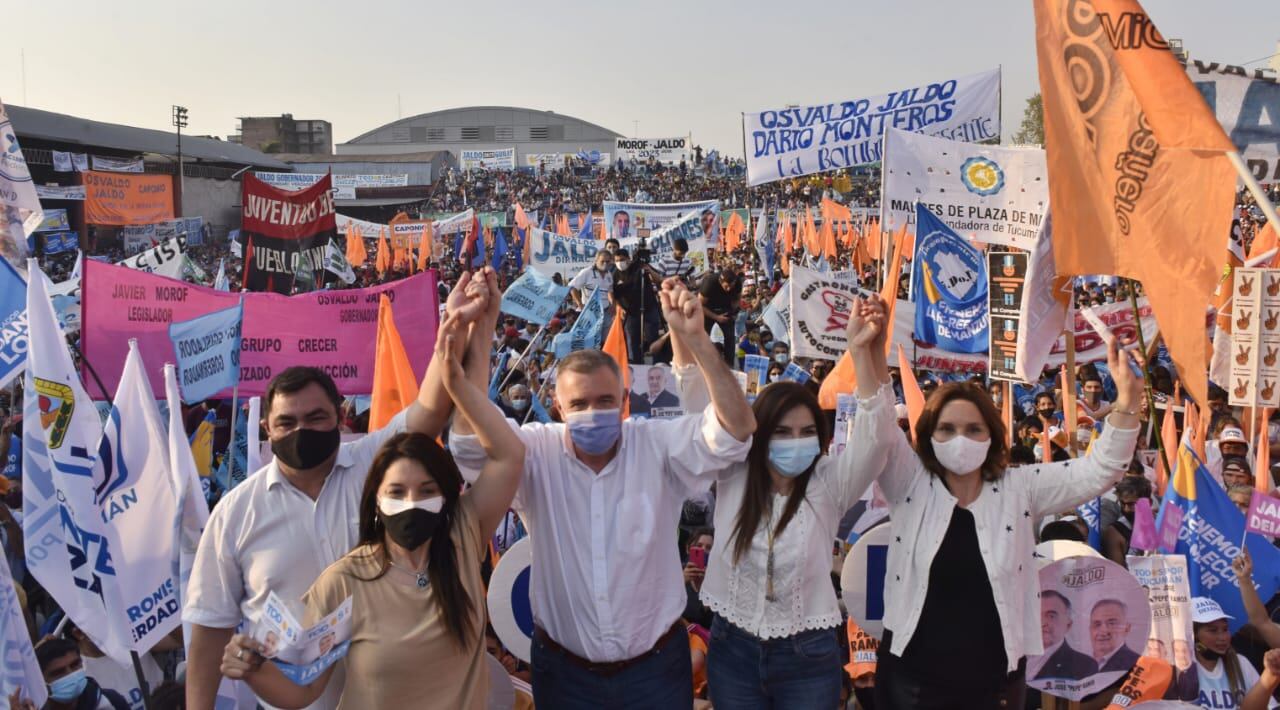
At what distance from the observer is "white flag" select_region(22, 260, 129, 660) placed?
149 inches

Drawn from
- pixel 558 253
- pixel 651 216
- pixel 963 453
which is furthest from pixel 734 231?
pixel 963 453

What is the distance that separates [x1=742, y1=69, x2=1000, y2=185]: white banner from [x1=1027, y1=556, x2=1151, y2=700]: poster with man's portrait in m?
6.62

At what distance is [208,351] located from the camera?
20.7 ft

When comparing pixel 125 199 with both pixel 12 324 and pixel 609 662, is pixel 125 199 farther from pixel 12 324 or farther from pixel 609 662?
pixel 609 662

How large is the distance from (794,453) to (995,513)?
0.62 m

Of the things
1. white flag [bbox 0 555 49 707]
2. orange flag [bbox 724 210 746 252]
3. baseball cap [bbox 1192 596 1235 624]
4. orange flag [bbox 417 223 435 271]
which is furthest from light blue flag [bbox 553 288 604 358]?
orange flag [bbox 417 223 435 271]

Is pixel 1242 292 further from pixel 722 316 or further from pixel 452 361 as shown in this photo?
pixel 722 316

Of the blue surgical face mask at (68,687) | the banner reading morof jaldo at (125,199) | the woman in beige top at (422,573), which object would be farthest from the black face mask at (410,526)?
the banner reading morof jaldo at (125,199)

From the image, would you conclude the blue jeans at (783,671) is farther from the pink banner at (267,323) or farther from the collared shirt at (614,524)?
the pink banner at (267,323)

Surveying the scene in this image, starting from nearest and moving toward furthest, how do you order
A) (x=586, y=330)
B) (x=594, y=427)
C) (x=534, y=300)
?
(x=594, y=427)
(x=586, y=330)
(x=534, y=300)

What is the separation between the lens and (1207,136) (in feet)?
10.3

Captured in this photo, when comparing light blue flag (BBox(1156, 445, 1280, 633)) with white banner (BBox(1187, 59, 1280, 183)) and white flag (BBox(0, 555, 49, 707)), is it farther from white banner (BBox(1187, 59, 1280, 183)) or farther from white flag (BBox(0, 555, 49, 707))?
white flag (BBox(0, 555, 49, 707))

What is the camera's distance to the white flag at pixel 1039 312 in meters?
4.61

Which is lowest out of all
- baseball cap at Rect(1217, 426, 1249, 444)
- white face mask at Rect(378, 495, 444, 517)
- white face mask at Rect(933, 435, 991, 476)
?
baseball cap at Rect(1217, 426, 1249, 444)
